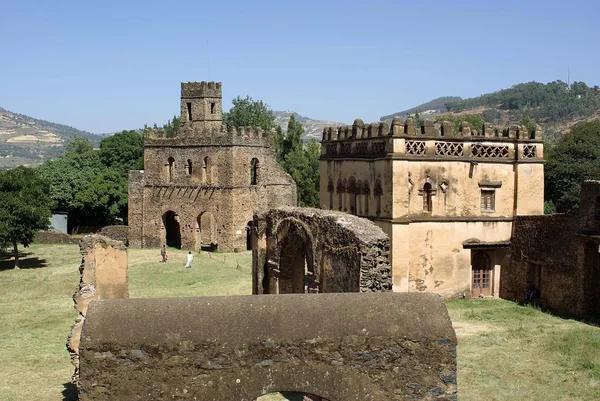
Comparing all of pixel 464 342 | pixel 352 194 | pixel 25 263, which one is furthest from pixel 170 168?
pixel 464 342

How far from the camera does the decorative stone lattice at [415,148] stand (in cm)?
2505

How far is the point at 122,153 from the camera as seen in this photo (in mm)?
58250

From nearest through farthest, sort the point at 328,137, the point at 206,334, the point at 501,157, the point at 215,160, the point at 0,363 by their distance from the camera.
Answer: the point at 206,334 < the point at 0,363 < the point at 501,157 < the point at 328,137 < the point at 215,160

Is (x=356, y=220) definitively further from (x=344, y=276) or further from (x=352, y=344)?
(x=352, y=344)

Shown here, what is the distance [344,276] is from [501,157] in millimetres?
14193

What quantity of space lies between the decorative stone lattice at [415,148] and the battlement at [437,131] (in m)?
0.27

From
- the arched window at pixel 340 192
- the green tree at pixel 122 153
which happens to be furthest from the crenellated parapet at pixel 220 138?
the green tree at pixel 122 153

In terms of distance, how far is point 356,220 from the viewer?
1421 cm

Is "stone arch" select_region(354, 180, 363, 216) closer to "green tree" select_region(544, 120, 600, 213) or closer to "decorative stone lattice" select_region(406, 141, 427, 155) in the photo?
"decorative stone lattice" select_region(406, 141, 427, 155)

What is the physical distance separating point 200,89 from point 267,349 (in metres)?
41.9

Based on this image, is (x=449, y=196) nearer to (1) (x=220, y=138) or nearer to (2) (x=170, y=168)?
(1) (x=220, y=138)

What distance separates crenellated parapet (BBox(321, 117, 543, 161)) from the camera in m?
24.9

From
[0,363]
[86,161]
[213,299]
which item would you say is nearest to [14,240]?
[0,363]

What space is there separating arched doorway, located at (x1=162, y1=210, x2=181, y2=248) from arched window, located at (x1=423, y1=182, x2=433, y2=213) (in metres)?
22.3
